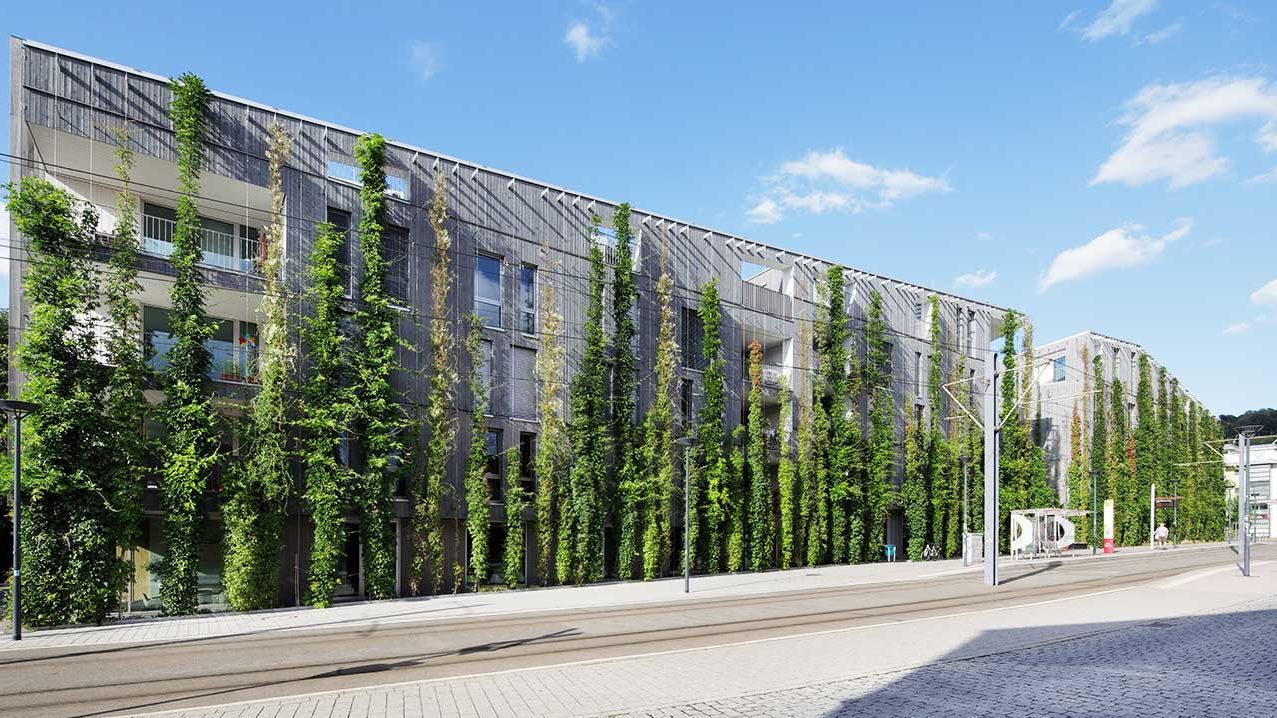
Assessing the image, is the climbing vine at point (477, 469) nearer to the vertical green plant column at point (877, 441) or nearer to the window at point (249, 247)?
the window at point (249, 247)

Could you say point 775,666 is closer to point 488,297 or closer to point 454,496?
point 454,496

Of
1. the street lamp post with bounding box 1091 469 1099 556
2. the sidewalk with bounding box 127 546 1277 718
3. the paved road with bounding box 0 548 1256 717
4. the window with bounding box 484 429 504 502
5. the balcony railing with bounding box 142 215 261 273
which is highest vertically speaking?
the balcony railing with bounding box 142 215 261 273

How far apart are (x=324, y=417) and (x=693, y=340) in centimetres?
1681

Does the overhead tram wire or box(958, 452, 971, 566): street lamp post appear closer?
the overhead tram wire

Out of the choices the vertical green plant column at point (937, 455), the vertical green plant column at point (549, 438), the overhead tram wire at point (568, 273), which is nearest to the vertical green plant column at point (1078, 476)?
the overhead tram wire at point (568, 273)

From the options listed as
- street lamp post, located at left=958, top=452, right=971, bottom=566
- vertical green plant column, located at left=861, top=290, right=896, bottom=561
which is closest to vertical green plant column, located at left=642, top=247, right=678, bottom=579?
vertical green plant column, located at left=861, top=290, right=896, bottom=561

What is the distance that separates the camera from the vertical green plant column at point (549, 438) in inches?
1108

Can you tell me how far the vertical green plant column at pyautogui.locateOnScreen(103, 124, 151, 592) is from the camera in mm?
19703

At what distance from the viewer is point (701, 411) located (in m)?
33.3

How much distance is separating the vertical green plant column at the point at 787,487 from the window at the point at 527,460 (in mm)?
12369

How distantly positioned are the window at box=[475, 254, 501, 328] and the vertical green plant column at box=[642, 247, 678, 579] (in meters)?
7.09

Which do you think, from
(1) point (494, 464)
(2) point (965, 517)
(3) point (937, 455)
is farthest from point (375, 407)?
(3) point (937, 455)

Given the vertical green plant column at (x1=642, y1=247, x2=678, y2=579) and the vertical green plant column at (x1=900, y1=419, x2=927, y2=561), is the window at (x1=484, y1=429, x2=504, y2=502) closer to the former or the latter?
the vertical green plant column at (x1=642, y1=247, x2=678, y2=579)

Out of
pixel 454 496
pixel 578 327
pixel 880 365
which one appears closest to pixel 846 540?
pixel 880 365
